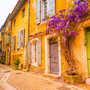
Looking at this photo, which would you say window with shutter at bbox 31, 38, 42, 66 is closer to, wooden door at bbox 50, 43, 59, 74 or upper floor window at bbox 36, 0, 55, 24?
wooden door at bbox 50, 43, 59, 74

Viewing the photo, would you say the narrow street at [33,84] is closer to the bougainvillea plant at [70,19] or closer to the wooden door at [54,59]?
the wooden door at [54,59]

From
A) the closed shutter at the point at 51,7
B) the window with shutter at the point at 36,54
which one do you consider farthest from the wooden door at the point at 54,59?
the closed shutter at the point at 51,7

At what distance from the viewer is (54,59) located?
684 centimetres

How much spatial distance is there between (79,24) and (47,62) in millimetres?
3191

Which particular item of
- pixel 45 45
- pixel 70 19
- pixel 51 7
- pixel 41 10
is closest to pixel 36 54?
pixel 45 45

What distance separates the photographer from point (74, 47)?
5.25 metres

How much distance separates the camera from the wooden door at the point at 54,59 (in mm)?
6658

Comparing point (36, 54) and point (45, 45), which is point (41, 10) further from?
point (36, 54)

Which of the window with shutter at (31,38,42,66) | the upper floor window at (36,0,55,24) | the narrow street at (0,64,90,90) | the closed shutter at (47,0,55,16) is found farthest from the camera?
the upper floor window at (36,0,55,24)

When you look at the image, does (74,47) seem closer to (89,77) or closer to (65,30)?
(65,30)

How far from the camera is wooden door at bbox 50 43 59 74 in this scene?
6658 millimetres

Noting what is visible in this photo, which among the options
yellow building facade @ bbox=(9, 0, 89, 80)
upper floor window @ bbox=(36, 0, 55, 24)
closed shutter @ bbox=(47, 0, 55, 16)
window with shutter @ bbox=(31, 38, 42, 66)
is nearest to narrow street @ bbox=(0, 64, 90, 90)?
yellow building facade @ bbox=(9, 0, 89, 80)

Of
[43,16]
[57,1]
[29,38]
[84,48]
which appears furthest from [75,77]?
[29,38]

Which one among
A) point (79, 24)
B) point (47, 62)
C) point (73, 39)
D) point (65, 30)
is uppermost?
point (79, 24)
